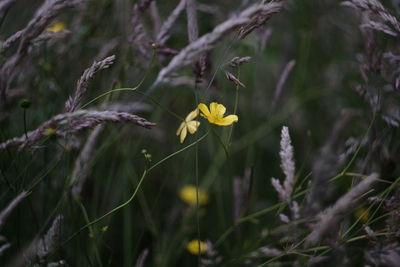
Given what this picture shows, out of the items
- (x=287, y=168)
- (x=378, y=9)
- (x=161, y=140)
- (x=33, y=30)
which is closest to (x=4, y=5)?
(x=33, y=30)

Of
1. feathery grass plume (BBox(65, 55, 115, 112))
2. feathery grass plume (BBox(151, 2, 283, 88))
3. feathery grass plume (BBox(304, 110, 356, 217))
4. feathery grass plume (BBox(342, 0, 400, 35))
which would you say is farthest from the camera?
feathery grass plume (BBox(342, 0, 400, 35))

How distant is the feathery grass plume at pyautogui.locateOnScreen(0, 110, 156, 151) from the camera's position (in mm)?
866

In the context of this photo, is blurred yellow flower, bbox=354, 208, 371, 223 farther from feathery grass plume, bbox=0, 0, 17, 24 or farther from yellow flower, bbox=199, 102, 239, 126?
feathery grass plume, bbox=0, 0, 17, 24

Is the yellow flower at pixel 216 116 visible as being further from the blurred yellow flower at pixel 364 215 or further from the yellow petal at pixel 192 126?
the blurred yellow flower at pixel 364 215

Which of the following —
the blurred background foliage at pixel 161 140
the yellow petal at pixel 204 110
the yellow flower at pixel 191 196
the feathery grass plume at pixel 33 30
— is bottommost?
the yellow flower at pixel 191 196

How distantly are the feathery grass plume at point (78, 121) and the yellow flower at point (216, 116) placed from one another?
0.24 meters

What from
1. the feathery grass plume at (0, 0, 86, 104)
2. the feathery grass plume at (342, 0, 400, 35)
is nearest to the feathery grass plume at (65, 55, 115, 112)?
the feathery grass plume at (0, 0, 86, 104)

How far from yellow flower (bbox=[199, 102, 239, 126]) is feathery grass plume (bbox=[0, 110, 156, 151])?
240 millimetres

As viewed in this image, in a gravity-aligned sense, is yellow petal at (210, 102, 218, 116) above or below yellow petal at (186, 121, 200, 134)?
below

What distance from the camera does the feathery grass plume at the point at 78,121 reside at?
87 cm

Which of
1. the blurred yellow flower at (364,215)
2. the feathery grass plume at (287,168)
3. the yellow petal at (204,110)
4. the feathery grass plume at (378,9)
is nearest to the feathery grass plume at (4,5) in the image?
the yellow petal at (204,110)

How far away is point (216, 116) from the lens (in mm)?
1197

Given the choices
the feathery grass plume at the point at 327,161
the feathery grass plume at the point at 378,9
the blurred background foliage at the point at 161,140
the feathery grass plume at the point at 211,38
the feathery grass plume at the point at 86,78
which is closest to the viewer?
the feathery grass plume at the point at 327,161

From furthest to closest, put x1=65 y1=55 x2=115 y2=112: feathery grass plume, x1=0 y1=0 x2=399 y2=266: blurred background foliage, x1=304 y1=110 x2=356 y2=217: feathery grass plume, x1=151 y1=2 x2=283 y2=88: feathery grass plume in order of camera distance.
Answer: x1=0 y1=0 x2=399 y2=266: blurred background foliage, x1=65 y1=55 x2=115 y2=112: feathery grass plume, x1=151 y1=2 x2=283 y2=88: feathery grass plume, x1=304 y1=110 x2=356 y2=217: feathery grass plume
